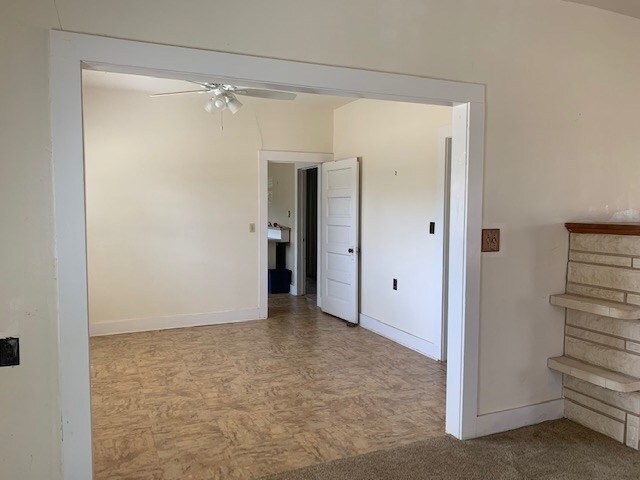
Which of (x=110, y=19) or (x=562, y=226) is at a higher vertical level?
(x=110, y=19)

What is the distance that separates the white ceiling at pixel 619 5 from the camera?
2943 millimetres

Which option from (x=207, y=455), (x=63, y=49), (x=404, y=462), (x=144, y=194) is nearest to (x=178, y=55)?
(x=63, y=49)

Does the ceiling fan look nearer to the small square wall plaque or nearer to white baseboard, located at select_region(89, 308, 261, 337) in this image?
the small square wall plaque

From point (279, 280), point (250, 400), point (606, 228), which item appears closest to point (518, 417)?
point (606, 228)

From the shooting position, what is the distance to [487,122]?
2.80m

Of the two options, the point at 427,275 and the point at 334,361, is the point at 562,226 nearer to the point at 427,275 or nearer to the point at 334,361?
the point at 427,275

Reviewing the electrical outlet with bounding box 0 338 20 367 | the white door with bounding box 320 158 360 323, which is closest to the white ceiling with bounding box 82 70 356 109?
the white door with bounding box 320 158 360 323

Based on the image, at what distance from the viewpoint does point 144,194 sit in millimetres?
5398

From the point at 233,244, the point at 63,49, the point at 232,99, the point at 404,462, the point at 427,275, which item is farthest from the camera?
the point at 233,244

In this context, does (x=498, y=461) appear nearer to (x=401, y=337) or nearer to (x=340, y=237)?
(x=401, y=337)

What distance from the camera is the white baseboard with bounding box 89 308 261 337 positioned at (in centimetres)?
527

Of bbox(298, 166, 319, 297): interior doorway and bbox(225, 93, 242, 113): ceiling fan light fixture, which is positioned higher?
bbox(225, 93, 242, 113): ceiling fan light fixture

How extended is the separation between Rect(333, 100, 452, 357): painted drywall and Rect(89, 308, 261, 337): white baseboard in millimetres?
1506

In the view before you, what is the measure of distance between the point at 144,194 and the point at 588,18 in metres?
4.51
